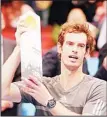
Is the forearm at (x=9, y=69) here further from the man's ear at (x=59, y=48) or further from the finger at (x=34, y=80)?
the man's ear at (x=59, y=48)

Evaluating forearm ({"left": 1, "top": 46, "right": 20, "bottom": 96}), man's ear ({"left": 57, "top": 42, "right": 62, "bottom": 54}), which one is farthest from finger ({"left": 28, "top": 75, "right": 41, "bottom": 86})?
man's ear ({"left": 57, "top": 42, "right": 62, "bottom": 54})

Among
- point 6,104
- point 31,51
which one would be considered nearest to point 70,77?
point 31,51

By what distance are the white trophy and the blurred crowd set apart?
1.7 inches

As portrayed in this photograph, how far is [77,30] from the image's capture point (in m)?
1.88

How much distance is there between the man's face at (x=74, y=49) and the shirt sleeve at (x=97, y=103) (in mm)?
180

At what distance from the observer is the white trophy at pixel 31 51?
74.8 inches

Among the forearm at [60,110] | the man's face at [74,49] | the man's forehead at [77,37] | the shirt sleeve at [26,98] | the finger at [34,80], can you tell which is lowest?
the forearm at [60,110]

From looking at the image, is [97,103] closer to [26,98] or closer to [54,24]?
[26,98]

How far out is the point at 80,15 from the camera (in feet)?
6.56

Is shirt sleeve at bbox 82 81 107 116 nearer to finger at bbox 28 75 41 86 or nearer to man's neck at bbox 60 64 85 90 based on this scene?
man's neck at bbox 60 64 85 90

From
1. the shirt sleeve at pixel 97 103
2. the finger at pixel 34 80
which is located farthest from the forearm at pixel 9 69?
the shirt sleeve at pixel 97 103

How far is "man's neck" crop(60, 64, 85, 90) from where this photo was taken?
1.91 metres

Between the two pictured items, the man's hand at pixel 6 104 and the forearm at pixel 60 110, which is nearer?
the forearm at pixel 60 110

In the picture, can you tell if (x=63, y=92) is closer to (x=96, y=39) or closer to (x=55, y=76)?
(x=55, y=76)
